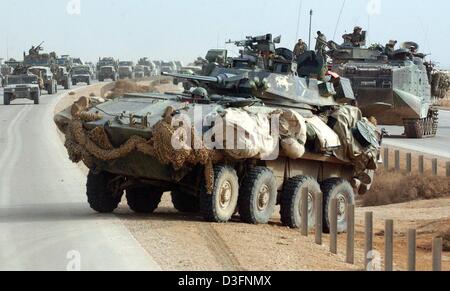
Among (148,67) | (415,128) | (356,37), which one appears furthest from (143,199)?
(148,67)

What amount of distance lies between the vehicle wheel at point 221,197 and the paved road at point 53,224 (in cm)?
125

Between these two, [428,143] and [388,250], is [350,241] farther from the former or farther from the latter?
[428,143]

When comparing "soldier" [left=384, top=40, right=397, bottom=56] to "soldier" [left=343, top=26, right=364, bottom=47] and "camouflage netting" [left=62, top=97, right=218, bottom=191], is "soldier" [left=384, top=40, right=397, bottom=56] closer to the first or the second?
"soldier" [left=343, top=26, right=364, bottom=47]

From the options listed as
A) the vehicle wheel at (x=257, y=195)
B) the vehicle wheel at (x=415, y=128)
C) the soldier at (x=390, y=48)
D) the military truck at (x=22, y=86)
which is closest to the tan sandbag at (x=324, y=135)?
the vehicle wheel at (x=257, y=195)

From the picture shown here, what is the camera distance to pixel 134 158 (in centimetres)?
1439

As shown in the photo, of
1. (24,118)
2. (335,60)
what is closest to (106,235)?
(335,60)

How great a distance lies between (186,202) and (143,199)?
0.76m

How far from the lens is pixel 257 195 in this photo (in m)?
14.8

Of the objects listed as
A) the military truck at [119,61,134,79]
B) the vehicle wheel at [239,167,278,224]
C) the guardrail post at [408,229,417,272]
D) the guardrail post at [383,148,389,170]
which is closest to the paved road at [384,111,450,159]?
the guardrail post at [383,148,389,170]

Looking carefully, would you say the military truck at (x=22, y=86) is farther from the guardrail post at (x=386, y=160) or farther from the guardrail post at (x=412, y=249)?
the guardrail post at (x=412, y=249)

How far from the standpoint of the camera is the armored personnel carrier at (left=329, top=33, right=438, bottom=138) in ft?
102
